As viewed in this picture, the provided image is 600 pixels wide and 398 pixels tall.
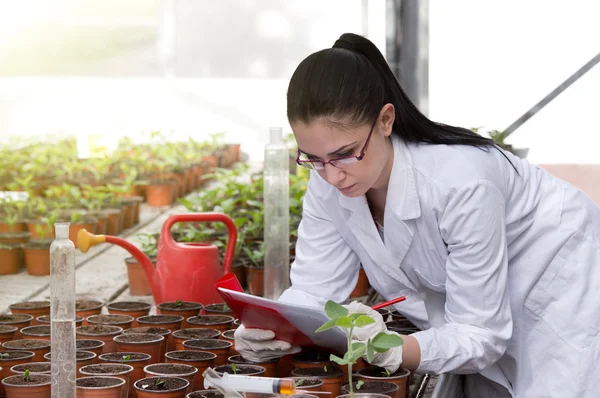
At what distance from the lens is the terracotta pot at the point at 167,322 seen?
7.19ft

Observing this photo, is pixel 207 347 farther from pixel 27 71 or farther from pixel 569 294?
pixel 27 71

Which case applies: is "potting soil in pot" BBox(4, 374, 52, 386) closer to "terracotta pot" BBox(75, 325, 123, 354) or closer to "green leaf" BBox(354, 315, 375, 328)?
"terracotta pot" BBox(75, 325, 123, 354)

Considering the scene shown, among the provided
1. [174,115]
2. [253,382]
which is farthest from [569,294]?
[174,115]

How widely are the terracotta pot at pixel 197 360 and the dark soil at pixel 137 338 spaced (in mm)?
141

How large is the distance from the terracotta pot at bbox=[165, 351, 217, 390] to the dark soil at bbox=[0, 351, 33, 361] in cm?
36

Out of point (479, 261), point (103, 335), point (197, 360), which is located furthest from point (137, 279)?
point (479, 261)

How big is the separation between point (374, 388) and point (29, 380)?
2.45ft

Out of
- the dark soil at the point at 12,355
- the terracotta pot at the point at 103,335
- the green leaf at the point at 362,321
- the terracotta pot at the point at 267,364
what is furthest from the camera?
the terracotta pot at the point at 103,335

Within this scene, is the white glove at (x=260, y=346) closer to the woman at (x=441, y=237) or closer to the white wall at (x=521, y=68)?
the woman at (x=441, y=237)

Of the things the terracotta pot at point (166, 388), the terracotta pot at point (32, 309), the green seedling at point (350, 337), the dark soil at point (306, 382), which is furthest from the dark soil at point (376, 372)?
the terracotta pot at point (32, 309)

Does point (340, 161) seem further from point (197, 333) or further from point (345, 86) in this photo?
point (197, 333)

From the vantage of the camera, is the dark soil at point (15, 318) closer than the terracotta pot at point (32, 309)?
Yes

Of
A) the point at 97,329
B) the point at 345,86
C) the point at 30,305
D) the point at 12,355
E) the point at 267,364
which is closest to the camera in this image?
the point at 345,86

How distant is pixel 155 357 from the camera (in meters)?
2.02
